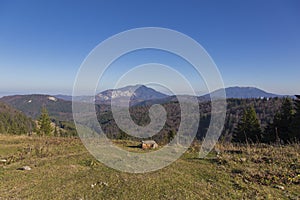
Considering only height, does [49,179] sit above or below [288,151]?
below

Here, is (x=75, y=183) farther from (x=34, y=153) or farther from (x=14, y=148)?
(x=14, y=148)

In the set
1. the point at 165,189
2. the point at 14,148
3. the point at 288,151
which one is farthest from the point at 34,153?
the point at 288,151

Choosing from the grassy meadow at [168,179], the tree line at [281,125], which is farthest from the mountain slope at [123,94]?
the tree line at [281,125]

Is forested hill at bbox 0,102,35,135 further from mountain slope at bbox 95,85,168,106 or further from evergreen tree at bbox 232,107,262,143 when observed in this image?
mountain slope at bbox 95,85,168,106

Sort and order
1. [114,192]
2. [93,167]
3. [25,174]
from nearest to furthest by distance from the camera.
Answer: [114,192], [25,174], [93,167]

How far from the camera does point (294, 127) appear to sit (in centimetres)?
3722

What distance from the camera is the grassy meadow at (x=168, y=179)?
6727 millimetres

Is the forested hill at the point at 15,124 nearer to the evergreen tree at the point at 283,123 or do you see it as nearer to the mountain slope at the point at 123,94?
the mountain slope at the point at 123,94

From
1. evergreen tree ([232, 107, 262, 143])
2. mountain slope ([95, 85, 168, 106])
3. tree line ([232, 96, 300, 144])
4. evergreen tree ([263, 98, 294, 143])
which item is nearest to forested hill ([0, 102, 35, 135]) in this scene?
evergreen tree ([232, 107, 262, 143])

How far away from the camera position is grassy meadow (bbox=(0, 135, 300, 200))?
6727 mm

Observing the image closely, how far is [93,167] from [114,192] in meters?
3.47

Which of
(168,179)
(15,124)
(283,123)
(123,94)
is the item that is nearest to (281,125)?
(283,123)

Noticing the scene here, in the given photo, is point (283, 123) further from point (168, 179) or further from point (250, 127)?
point (168, 179)

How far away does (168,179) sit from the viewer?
318 inches
